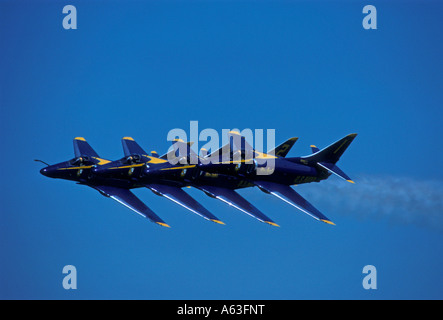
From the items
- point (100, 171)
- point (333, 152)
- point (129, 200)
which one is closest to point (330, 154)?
point (333, 152)

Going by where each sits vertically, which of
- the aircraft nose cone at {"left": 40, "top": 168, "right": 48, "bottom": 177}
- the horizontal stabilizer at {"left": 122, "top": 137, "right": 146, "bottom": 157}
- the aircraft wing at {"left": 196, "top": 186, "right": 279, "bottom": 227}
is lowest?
the aircraft wing at {"left": 196, "top": 186, "right": 279, "bottom": 227}

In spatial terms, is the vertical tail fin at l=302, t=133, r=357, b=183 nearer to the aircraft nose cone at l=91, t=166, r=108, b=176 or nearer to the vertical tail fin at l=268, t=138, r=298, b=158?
the vertical tail fin at l=268, t=138, r=298, b=158

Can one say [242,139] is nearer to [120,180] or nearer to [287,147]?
[287,147]

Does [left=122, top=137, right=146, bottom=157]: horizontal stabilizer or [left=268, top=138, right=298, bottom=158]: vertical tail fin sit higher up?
[left=122, top=137, right=146, bottom=157]: horizontal stabilizer

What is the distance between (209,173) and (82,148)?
1615cm

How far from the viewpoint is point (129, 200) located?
9381cm

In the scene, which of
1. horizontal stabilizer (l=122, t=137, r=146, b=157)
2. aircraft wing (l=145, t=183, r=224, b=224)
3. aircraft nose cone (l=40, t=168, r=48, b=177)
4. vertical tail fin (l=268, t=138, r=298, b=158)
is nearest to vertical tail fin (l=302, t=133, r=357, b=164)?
vertical tail fin (l=268, t=138, r=298, b=158)

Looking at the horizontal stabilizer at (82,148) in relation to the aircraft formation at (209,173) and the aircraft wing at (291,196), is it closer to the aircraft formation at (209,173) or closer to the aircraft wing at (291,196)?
the aircraft formation at (209,173)

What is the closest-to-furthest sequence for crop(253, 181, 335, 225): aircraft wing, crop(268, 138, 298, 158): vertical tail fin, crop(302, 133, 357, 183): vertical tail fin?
crop(253, 181, 335, 225): aircraft wing
crop(268, 138, 298, 158): vertical tail fin
crop(302, 133, 357, 183): vertical tail fin

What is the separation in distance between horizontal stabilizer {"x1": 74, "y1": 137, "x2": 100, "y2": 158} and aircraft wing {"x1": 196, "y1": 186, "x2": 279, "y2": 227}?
14.2 m

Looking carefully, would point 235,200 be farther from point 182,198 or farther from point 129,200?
point 129,200

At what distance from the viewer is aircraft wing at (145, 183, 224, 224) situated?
3602 inches

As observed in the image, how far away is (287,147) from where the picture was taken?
95.7 metres
